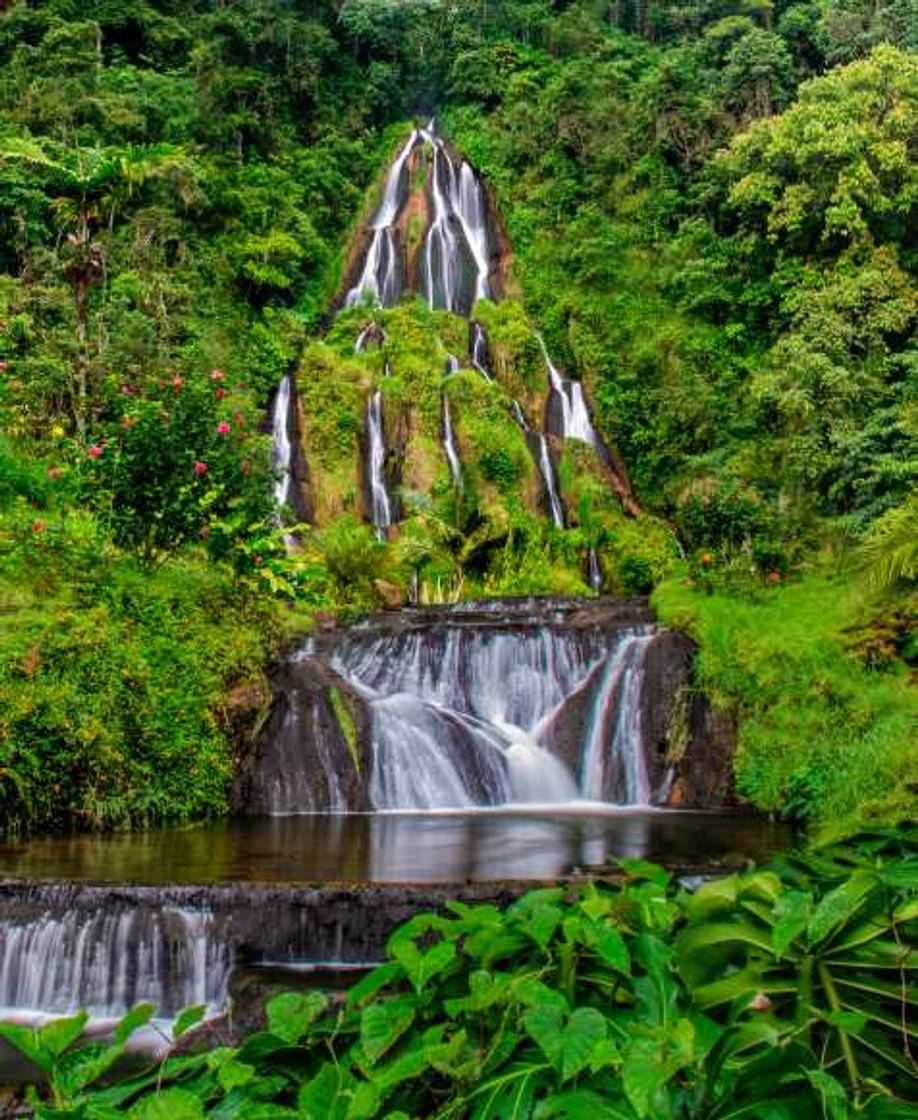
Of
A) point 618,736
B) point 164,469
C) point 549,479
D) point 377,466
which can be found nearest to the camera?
point 164,469

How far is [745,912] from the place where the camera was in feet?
4.17

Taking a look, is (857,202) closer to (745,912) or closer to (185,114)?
(185,114)

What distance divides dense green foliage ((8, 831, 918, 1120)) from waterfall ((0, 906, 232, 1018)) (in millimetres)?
5177

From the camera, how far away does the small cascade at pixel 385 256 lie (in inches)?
1147

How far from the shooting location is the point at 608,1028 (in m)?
1.17

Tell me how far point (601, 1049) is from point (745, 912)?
0.31 m

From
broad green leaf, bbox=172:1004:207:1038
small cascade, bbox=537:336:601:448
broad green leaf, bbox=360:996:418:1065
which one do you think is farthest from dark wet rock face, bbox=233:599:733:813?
small cascade, bbox=537:336:601:448

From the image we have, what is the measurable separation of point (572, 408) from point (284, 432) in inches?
296

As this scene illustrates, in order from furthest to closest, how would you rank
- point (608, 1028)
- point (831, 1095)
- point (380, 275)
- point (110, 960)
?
1. point (380, 275)
2. point (110, 960)
3. point (608, 1028)
4. point (831, 1095)

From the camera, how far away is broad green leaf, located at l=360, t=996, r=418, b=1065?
1.18m

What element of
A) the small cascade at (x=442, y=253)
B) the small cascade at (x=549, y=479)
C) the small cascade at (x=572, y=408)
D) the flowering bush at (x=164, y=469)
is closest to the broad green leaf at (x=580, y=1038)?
the flowering bush at (x=164, y=469)

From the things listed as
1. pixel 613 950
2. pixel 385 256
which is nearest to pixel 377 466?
pixel 385 256

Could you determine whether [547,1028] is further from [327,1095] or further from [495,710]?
[495,710]

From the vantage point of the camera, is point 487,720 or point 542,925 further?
point 487,720
